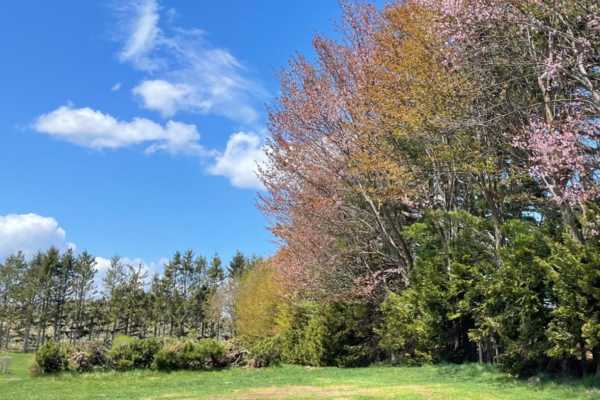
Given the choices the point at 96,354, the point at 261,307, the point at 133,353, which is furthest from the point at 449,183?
the point at 261,307

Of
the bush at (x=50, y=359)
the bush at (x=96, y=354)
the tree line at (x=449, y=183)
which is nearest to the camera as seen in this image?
the tree line at (x=449, y=183)

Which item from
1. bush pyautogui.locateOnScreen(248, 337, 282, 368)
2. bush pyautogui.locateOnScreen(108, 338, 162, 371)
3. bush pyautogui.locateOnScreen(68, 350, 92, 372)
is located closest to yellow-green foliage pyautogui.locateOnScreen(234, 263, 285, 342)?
bush pyautogui.locateOnScreen(248, 337, 282, 368)

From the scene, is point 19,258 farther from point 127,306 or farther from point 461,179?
point 461,179

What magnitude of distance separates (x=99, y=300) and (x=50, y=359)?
123 ft

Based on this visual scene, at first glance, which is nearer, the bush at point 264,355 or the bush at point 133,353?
the bush at point 133,353

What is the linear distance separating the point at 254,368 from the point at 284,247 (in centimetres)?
504

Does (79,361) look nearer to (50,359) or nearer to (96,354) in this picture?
(96,354)

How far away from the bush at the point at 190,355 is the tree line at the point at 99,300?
86.3 ft

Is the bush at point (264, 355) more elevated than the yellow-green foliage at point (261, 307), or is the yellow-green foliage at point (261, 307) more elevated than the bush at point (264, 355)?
the yellow-green foliage at point (261, 307)

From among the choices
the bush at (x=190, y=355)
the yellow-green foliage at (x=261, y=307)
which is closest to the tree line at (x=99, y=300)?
the yellow-green foliage at (x=261, y=307)

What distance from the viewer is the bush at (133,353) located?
722 inches

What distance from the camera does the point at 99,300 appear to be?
2041 inches

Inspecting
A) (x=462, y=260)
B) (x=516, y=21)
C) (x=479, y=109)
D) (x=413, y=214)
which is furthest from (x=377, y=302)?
(x=516, y=21)

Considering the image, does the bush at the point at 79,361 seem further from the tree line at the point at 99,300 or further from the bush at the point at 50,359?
the tree line at the point at 99,300
